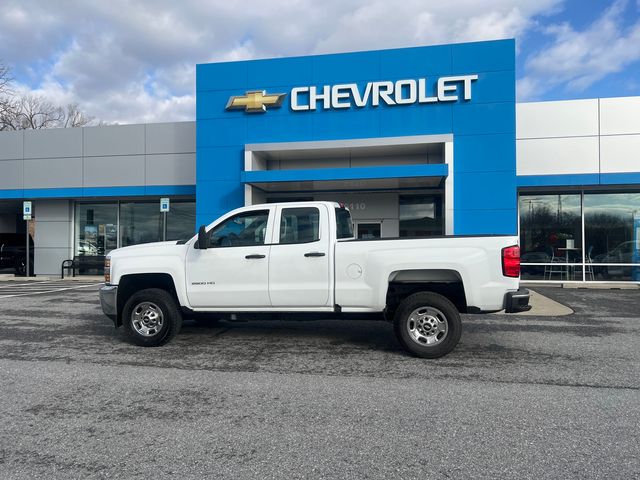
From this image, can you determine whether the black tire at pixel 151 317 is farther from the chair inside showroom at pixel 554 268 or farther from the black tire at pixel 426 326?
the chair inside showroom at pixel 554 268

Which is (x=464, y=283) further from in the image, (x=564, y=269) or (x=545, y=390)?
(x=564, y=269)

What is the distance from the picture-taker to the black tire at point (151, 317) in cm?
649

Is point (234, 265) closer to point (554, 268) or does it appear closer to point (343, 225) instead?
point (343, 225)

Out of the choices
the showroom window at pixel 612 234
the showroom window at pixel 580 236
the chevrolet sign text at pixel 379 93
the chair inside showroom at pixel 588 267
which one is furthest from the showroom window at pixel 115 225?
the showroom window at pixel 612 234

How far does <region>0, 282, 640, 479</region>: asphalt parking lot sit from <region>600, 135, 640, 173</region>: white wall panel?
9428 mm

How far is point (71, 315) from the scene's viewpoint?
381 inches

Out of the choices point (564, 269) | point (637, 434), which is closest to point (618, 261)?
point (564, 269)

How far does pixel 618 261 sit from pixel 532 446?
15.4 metres

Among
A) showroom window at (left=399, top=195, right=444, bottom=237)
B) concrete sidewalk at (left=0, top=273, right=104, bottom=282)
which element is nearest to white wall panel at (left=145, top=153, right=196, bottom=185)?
concrete sidewalk at (left=0, top=273, right=104, bottom=282)

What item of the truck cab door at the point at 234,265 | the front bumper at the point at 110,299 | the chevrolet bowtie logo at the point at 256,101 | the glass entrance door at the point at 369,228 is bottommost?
the front bumper at the point at 110,299

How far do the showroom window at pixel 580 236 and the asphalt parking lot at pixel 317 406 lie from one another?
936 cm

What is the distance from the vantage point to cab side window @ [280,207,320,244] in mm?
6332

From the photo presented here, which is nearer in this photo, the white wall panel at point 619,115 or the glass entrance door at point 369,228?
the white wall panel at point 619,115

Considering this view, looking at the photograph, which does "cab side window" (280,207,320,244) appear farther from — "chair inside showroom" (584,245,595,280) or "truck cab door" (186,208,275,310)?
"chair inside showroom" (584,245,595,280)
